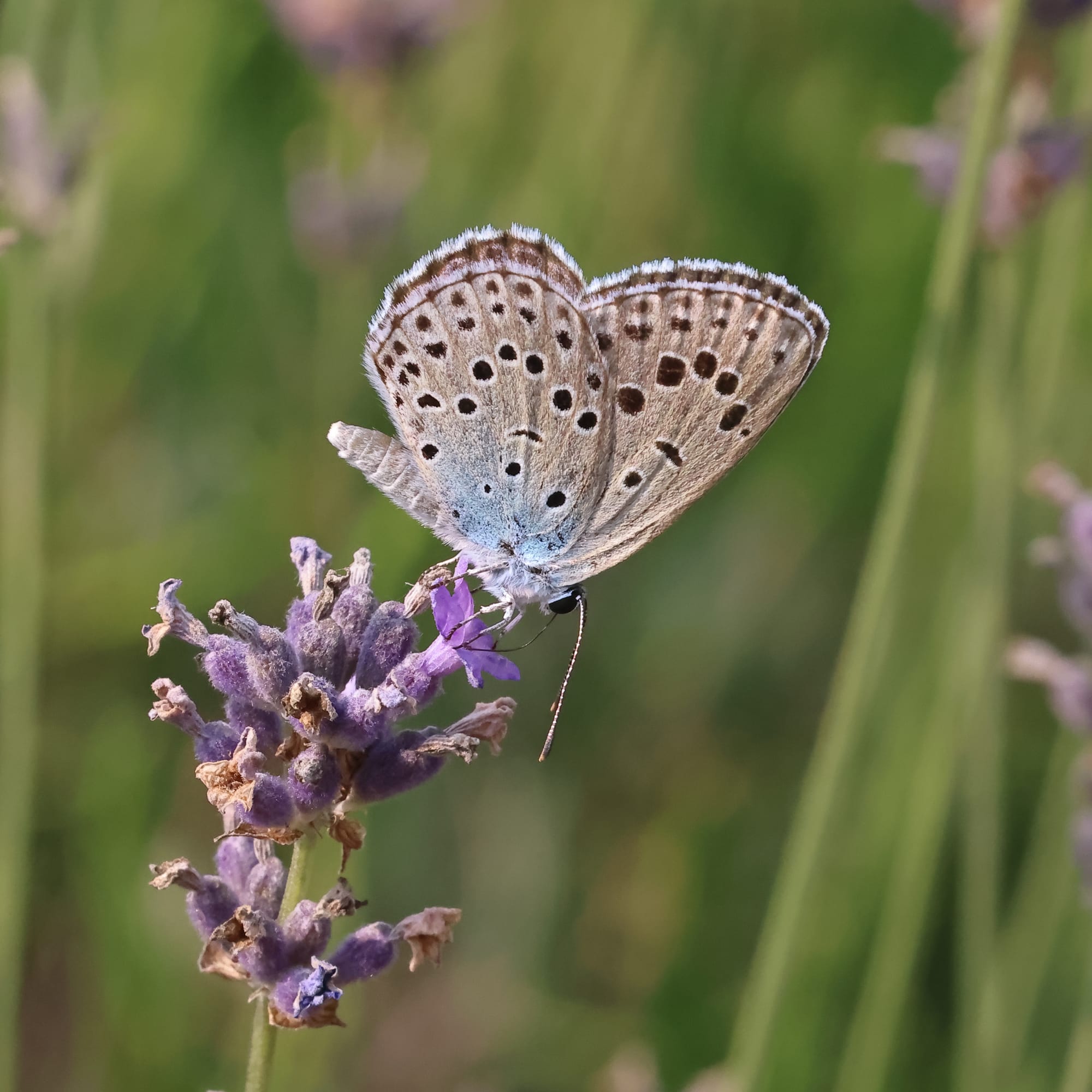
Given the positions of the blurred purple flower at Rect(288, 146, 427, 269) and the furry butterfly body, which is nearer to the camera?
the furry butterfly body

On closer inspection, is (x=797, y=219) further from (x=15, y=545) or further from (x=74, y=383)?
(x=15, y=545)

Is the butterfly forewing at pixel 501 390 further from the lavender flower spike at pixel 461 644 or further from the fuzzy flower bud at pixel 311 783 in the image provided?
the fuzzy flower bud at pixel 311 783

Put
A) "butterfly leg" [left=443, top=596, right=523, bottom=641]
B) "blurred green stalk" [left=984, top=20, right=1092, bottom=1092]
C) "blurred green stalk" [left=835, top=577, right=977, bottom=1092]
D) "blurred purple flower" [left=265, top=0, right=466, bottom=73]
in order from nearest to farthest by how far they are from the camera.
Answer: "butterfly leg" [left=443, top=596, right=523, bottom=641]
"blurred green stalk" [left=835, top=577, right=977, bottom=1092]
"blurred green stalk" [left=984, top=20, right=1092, bottom=1092]
"blurred purple flower" [left=265, top=0, right=466, bottom=73]

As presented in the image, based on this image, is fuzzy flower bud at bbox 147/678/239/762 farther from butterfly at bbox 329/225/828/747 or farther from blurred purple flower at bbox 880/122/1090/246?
blurred purple flower at bbox 880/122/1090/246

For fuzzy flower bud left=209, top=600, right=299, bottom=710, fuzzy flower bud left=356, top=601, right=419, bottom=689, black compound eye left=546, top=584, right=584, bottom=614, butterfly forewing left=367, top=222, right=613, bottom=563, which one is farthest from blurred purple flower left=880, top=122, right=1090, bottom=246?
fuzzy flower bud left=209, top=600, right=299, bottom=710

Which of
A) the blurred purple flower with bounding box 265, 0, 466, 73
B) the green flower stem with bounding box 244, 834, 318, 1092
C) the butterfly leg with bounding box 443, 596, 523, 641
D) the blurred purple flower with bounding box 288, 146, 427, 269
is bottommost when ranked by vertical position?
the green flower stem with bounding box 244, 834, 318, 1092

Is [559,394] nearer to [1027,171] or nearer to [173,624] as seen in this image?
[173,624]
